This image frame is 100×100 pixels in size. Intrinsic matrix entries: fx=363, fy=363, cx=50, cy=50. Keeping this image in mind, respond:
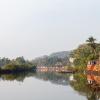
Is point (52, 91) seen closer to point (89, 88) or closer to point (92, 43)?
point (89, 88)

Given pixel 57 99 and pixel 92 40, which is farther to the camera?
pixel 92 40

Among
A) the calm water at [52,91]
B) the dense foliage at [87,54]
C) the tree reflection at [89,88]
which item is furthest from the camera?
the dense foliage at [87,54]

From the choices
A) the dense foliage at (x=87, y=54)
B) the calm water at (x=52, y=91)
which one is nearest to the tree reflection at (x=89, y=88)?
the calm water at (x=52, y=91)

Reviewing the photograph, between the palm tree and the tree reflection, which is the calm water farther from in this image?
the palm tree

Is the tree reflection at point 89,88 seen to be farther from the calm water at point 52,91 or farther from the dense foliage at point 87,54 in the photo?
the dense foliage at point 87,54

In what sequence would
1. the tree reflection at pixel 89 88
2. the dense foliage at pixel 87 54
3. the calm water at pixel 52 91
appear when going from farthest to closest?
the dense foliage at pixel 87 54
the calm water at pixel 52 91
the tree reflection at pixel 89 88

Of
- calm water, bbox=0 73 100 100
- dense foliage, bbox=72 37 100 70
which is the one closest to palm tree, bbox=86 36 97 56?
dense foliage, bbox=72 37 100 70

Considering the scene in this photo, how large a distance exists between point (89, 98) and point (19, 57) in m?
120

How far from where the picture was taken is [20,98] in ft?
97.3

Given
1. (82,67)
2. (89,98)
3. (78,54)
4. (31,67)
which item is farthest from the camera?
Answer: (31,67)

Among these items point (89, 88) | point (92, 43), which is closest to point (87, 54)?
point (92, 43)

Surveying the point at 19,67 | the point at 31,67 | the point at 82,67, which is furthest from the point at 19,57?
the point at 82,67

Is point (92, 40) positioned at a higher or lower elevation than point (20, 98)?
higher

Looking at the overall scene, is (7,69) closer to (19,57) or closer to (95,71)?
(95,71)
